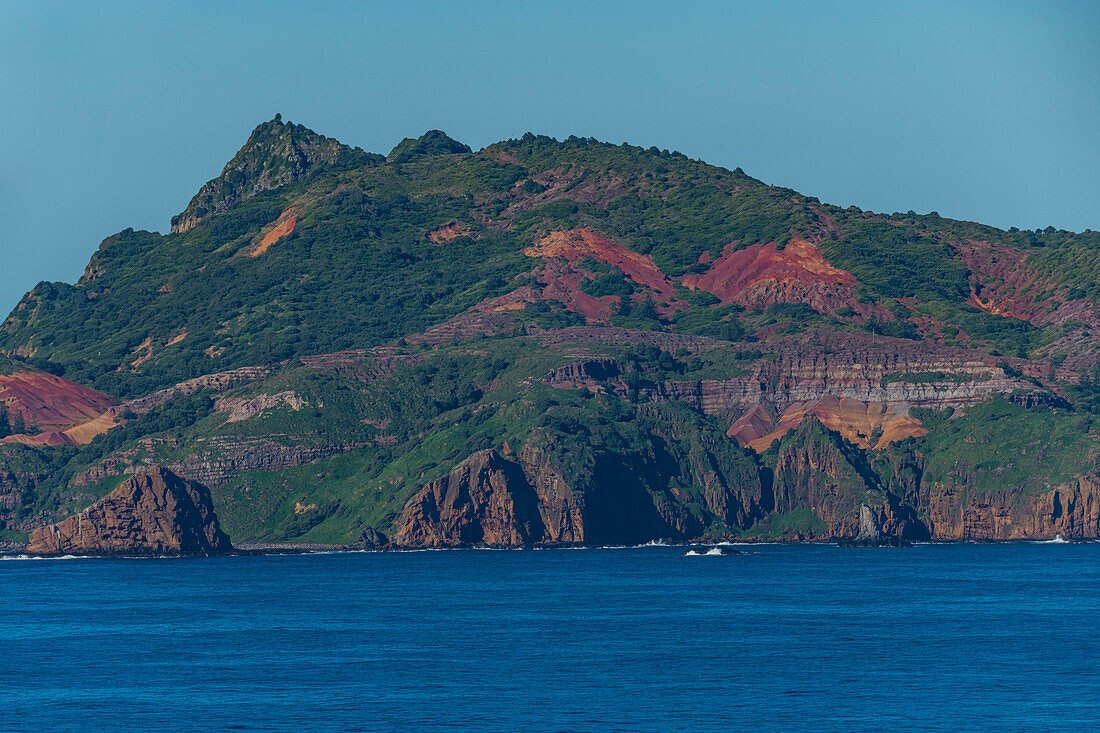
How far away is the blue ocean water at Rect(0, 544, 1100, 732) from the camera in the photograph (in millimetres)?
119250

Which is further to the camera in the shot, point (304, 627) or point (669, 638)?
point (304, 627)

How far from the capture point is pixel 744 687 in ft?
428

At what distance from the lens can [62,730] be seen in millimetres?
116188

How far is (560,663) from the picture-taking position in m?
143

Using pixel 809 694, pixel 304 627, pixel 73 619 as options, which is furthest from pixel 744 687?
pixel 73 619

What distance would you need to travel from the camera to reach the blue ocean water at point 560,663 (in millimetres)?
119250

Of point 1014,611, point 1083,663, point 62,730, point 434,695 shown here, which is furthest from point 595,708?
point 1014,611

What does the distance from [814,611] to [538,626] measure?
29.6 metres

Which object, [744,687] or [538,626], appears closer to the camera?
[744,687]

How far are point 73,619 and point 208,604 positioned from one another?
1820 cm

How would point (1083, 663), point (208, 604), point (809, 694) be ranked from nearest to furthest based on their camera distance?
point (809, 694)
point (1083, 663)
point (208, 604)

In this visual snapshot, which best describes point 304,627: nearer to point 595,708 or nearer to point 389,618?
point 389,618

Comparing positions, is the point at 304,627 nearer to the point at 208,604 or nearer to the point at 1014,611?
the point at 208,604

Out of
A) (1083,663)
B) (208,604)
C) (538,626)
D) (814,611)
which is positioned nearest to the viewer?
(1083,663)
